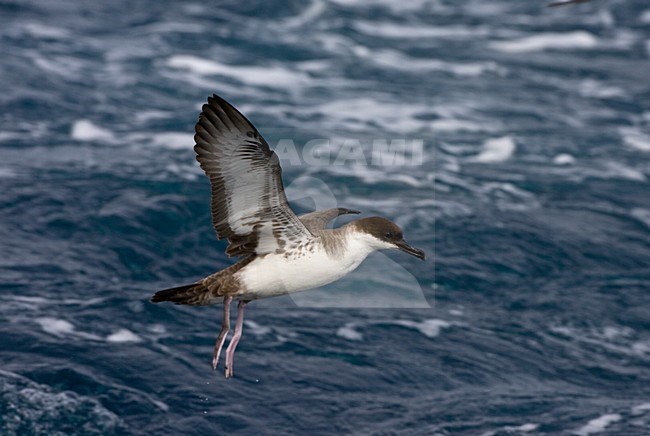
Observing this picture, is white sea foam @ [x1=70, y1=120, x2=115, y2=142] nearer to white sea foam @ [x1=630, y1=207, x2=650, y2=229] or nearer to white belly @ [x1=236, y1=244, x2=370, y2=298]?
white belly @ [x1=236, y1=244, x2=370, y2=298]

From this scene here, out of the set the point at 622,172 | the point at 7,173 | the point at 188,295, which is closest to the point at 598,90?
the point at 622,172

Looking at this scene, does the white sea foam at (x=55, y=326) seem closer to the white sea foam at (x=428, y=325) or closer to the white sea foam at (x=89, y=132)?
the white sea foam at (x=428, y=325)

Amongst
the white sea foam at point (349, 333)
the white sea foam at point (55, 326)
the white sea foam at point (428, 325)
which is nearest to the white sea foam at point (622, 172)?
the white sea foam at point (428, 325)

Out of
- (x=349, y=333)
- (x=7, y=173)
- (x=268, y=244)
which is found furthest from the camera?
(x=7, y=173)

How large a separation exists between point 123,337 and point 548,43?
12408 mm

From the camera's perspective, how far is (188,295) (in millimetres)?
7477

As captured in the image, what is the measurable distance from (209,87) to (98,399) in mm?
8500

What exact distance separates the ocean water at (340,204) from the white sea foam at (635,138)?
0.14 feet

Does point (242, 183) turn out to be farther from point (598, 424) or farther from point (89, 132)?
point (89, 132)

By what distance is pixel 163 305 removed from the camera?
34.1 feet

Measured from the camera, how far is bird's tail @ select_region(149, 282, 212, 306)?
24.0 ft

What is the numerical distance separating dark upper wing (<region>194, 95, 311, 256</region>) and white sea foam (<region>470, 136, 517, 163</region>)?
7.25 metres

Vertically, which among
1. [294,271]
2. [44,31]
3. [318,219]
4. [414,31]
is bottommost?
[294,271]

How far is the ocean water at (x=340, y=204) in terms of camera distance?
9062 millimetres
